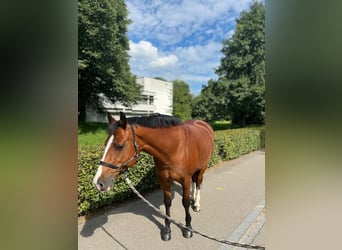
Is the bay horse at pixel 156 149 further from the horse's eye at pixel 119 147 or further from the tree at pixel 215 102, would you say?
the tree at pixel 215 102

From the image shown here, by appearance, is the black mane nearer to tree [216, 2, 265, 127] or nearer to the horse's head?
the horse's head

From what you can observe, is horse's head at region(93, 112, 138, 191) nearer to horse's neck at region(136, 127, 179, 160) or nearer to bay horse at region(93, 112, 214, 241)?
bay horse at region(93, 112, 214, 241)

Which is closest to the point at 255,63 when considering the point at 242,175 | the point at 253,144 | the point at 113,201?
the point at 253,144

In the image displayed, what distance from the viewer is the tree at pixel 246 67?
19984 mm

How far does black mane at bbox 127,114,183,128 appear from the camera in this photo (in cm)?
254

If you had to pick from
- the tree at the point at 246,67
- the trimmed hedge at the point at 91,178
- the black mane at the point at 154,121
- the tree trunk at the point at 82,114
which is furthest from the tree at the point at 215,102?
the black mane at the point at 154,121

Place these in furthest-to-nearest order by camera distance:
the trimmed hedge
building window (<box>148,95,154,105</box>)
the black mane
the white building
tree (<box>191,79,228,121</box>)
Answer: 1. building window (<box>148,95,154,105</box>)
2. the white building
3. tree (<box>191,79,228,121</box>)
4. the trimmed hedge
5. the black mane

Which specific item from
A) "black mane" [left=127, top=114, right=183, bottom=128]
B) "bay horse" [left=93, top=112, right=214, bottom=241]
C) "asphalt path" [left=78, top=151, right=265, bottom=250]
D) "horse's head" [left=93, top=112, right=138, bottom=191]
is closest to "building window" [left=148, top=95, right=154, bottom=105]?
"asphalt path" [left=78, top=151, right=265, bottom=250]

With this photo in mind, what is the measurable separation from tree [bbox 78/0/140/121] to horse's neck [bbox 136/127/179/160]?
45.5 ft

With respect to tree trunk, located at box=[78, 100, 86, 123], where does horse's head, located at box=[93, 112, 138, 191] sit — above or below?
below

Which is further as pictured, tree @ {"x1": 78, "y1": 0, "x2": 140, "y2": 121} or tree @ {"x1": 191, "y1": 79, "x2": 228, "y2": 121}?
tree @ {"x1": 191, "y1": 79, "x2": 228, "y2": 121}

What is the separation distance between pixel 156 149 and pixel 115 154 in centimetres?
63

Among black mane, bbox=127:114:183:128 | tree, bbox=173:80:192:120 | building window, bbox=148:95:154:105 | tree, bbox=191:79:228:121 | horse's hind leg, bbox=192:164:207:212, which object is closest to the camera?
black mane, bbox=127:114:183:128

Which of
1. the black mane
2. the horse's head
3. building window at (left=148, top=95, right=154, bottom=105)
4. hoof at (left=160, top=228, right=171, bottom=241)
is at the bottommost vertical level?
hoof at (left=160, top=228, right=171, bottom=241)
